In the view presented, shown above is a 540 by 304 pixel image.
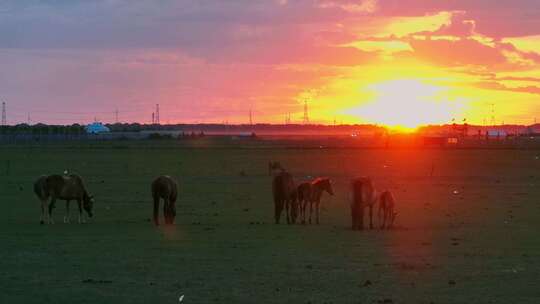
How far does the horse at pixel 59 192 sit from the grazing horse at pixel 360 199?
8.22 metres

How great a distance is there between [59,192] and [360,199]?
29.5ft

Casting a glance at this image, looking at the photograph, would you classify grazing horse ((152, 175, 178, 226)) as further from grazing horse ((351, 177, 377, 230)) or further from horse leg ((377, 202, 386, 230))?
horse leg ((377, 202, 386, 230))

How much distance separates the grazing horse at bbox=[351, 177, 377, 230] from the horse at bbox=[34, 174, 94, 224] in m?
8.22

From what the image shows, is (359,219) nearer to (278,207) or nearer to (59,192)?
(278,207)

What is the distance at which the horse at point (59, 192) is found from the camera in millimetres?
26062

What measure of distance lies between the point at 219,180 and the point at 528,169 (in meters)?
24.6

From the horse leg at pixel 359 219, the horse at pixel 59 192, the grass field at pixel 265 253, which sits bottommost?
the grass field at pixel 265 253

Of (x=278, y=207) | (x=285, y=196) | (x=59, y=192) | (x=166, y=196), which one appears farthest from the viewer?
(x=285, y=196)

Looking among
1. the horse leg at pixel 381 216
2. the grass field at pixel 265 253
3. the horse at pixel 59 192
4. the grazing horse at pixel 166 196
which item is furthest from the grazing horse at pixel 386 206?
the horse at pixel 59 192

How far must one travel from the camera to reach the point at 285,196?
2639 centimetres

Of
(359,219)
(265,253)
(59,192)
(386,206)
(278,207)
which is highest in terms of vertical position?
(59,192)

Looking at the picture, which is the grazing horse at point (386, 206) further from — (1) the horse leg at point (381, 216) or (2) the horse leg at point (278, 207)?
(2) the horse leg at point (278, 207)

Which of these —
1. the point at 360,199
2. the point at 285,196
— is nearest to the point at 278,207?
the point at 285,196

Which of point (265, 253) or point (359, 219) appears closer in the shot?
point (265, 253)
